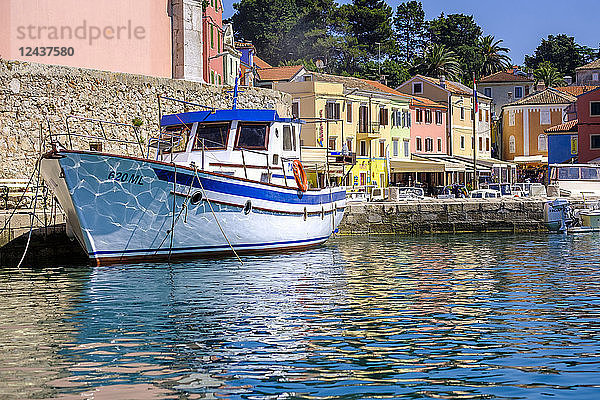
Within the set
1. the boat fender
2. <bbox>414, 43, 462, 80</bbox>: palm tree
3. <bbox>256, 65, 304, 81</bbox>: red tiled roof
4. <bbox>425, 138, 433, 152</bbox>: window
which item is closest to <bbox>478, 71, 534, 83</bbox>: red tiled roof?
<bbox>414, 43, 462, 80</bbox>: palm tree

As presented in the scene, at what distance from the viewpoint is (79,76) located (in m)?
24.0

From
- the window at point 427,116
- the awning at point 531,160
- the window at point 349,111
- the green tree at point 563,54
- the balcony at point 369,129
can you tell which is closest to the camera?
the window at point 349,111

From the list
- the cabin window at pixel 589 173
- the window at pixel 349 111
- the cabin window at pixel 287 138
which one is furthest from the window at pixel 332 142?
the cabin window at pixel 287 138

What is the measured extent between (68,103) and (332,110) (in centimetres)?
2771

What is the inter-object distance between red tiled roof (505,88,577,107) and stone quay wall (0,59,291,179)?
161 feet

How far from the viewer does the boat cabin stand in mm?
19594

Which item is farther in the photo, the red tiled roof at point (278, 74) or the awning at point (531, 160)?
the awning at point (531, 160)

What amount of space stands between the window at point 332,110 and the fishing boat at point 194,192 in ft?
92.1

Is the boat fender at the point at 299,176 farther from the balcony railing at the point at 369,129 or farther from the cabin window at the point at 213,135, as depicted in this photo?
the balcony railing at the point at 369,129

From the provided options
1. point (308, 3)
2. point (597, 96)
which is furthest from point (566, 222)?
point (308, 3)

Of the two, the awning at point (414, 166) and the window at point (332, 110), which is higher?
the window at point (332, 110)

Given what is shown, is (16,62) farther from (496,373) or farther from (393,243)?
(496,373)

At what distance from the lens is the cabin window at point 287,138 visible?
20.8m

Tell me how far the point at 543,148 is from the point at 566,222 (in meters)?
45.1
